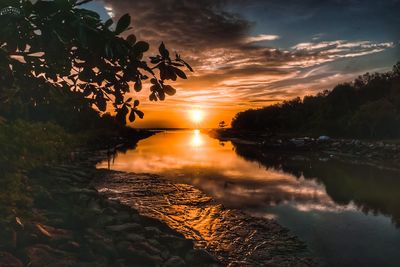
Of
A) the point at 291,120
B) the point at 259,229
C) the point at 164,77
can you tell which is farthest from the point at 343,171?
the point at 291,120

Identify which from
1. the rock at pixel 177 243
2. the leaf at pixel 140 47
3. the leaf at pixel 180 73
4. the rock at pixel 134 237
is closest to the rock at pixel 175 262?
the rock at pixel 177 243

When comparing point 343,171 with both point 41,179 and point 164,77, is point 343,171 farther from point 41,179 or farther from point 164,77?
point 164,77

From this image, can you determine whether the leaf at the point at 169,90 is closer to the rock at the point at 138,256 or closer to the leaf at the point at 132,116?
the leaf at the point at 132,116

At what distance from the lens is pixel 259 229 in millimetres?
17203

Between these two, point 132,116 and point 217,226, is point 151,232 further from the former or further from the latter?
point 132,116

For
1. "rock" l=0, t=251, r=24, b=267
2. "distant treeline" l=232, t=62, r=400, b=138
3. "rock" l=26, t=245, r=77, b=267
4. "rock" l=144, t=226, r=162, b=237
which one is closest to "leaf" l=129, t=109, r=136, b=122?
"rock" l=0, t=251, r=24, b=267

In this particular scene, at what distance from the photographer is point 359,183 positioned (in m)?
31.3

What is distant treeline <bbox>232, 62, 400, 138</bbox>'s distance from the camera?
74.8 meters

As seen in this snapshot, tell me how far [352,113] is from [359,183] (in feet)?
229

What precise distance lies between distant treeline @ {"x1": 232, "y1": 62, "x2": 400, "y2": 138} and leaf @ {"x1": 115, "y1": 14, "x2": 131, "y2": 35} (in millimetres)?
77325

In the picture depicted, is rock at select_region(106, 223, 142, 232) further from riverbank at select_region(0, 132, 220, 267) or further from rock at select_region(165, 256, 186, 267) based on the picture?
rock at select_region(165, 256, 186, 267)

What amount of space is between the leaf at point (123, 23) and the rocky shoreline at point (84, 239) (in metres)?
6.65

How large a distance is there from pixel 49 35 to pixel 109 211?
1330 cm

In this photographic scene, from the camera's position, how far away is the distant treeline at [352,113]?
74812 mm
